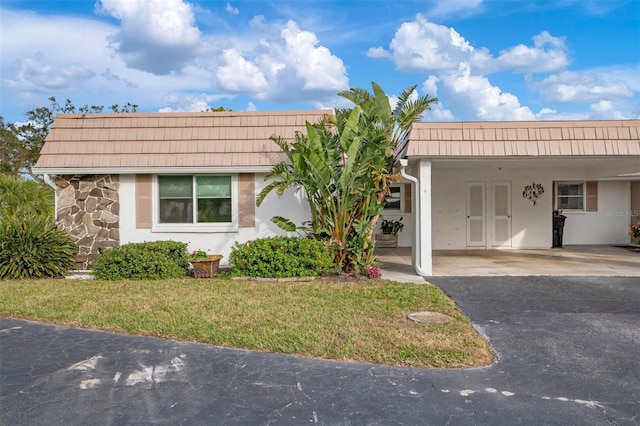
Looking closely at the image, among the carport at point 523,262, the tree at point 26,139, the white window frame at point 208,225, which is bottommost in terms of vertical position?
the carport at point 523,262

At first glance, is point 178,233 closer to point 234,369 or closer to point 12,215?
point 12,215

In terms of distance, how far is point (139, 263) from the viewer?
33.7ft

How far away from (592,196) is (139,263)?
14655mm

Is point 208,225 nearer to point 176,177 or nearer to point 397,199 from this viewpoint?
point 176,177

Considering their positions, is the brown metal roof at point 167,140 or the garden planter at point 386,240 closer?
the brown metal roof at point 167,140

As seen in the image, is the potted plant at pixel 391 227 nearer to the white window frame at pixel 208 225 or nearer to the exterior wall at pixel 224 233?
the exterior wall at pixel 224 233

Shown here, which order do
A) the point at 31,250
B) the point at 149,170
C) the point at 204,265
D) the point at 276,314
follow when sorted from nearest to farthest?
the point at 276,314
the point at 204,265
the point at 31,250
the point at 149,170

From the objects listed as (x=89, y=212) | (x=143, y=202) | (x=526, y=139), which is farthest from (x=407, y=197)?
(x=89, y=212)

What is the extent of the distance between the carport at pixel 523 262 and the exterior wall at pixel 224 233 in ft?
8.67

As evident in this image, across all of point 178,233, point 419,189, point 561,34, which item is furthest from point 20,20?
point 561,34

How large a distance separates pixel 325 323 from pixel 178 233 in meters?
6.08

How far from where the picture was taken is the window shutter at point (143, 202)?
1151 centimetres

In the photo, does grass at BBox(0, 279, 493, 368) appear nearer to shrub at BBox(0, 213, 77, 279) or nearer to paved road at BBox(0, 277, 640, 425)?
paved road at BBox(0, 277, 640, 425)

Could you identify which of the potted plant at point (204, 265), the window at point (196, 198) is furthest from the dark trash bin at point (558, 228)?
A: the potted plant at point (204, 265)
